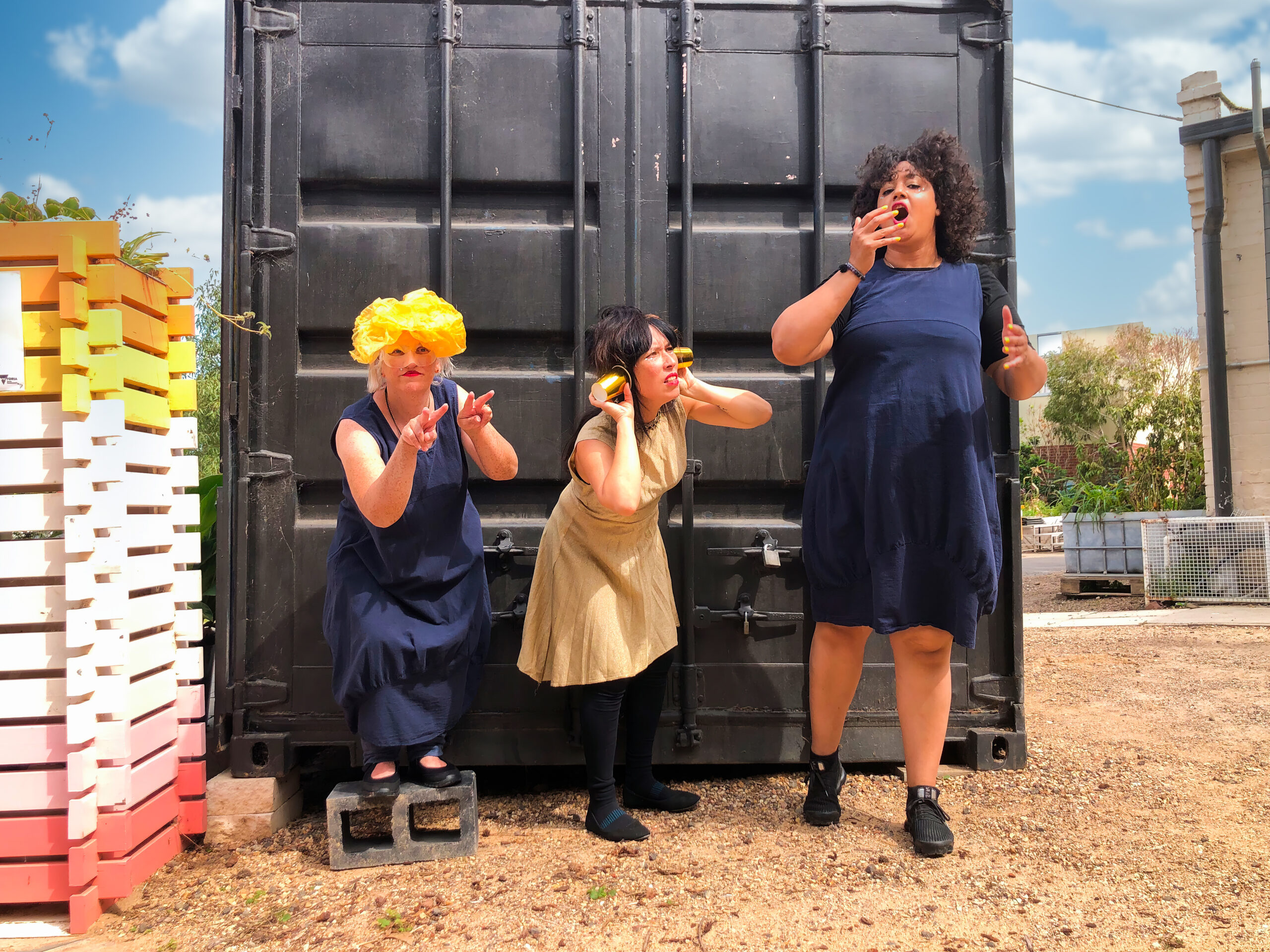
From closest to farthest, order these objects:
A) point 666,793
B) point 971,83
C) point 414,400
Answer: point 414,400 → point 666,793 → point 971,83

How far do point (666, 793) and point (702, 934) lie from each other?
78 cm

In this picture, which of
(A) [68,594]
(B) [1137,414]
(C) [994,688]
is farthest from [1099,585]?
(A) [68,594]

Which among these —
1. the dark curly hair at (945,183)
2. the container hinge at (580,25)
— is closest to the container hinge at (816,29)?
the dark curly hair at (945,183)

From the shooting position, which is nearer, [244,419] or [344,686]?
[344,686]

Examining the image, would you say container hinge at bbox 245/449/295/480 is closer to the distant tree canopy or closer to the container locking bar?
the container locking bar

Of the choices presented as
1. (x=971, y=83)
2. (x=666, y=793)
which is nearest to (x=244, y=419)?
(x=666, y=793)

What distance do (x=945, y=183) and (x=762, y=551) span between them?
1.27 m

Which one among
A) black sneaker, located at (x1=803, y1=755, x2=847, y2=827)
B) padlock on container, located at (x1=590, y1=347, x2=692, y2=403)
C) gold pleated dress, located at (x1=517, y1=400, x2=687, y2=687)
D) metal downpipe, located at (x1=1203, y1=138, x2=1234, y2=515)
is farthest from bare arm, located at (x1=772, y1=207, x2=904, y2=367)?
metal downpipe, located at (x1=1203, y1=138, x2=1234, y2=515)

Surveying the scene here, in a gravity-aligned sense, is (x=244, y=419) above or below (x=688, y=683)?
above

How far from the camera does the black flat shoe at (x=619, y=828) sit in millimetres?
2424

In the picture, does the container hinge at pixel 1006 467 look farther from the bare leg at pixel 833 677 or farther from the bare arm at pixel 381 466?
the bare arm at pixel 381 466

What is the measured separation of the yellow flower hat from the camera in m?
2.16

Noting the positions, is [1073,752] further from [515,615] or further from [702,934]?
[515,615]

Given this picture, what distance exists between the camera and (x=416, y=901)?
211cm
